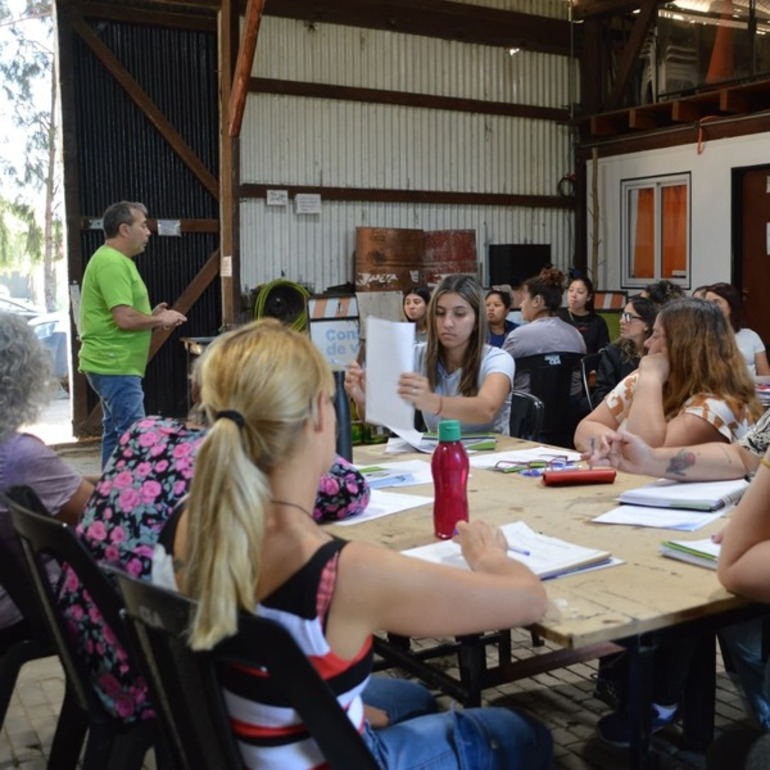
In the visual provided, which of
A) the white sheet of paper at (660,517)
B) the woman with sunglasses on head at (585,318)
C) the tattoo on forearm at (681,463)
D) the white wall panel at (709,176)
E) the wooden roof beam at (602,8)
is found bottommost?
the white sheet of paper at (660,517)

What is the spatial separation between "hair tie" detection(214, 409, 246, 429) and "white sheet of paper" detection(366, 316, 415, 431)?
A: 1.65 metres

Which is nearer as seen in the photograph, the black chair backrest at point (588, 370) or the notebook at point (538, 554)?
the notebook at point (538, 554)

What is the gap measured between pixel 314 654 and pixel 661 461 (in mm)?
1727

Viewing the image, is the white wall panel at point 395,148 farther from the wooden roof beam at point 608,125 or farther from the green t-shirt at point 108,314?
the green t-shirt at point 108,314

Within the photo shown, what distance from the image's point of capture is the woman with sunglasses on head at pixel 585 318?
27.0ft

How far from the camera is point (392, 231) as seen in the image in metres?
10.5

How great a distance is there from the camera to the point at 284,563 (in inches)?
62.3

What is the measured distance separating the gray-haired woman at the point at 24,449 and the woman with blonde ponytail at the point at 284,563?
0.90m

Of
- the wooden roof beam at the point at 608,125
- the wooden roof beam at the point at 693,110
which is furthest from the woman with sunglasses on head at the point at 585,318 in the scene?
the wooden roof beam at the point at 608,125

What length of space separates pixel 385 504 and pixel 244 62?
20.9 feet

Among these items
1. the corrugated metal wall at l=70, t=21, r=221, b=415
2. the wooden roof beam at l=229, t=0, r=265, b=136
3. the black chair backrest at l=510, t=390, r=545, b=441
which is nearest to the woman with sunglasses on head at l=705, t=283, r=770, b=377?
the black chair backrest at l=510, t=390, r=545, b=441

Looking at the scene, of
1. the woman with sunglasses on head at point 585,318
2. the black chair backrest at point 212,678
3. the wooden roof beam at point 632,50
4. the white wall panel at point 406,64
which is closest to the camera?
the black chair backrest at point 212,678

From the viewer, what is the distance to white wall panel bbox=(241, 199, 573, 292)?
32.9 feet

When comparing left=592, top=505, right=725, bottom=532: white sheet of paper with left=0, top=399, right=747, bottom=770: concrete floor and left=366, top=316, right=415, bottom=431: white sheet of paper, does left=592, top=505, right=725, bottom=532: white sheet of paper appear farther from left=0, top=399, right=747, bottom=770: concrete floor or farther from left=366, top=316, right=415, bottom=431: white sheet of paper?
left=366, top=316, right=415, bottom=431: white sheet of paper
